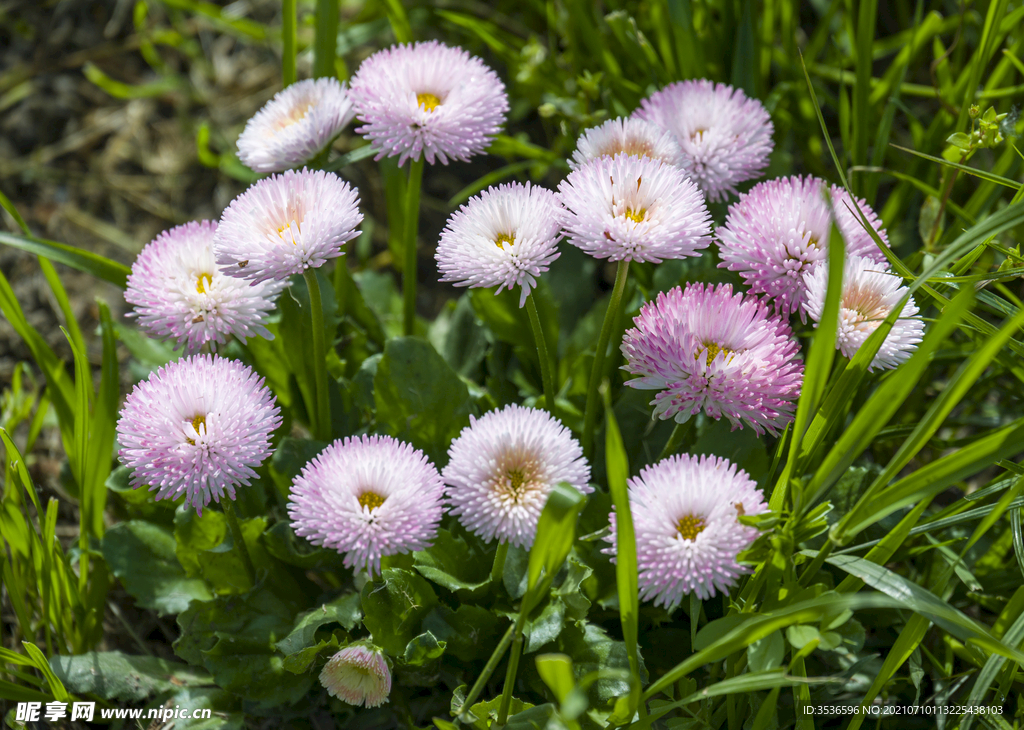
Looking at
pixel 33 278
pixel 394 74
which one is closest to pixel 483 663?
pixel 394 74

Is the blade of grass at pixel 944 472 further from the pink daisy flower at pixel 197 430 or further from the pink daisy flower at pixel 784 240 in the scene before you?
the pink daisy flower at pixel 197 430

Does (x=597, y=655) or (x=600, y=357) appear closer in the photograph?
(x=597, y=655)

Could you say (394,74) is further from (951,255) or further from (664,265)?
(951,255)

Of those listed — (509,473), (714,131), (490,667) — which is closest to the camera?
(490,667)

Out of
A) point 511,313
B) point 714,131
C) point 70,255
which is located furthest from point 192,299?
point 714,131

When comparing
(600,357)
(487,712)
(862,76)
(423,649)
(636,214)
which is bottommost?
(487,712)

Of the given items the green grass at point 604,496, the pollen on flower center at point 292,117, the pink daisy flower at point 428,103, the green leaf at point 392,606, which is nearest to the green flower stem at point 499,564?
the green grass at point 604,496

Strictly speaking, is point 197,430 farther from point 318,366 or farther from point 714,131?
point 714,131
